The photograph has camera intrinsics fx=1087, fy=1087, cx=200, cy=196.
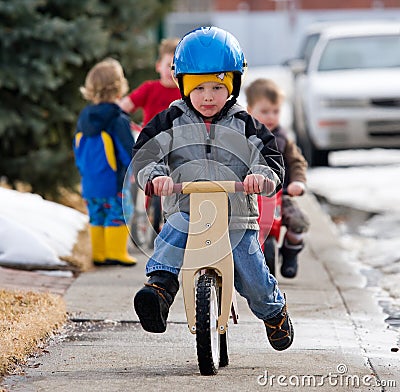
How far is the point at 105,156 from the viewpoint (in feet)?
27.0

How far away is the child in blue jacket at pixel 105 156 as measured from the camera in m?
8.20

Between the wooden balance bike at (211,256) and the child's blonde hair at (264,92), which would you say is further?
the child's blonde hair at (264,92)

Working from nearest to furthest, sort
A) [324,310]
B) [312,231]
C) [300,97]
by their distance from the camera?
[324,310], [312,231], [300,97]

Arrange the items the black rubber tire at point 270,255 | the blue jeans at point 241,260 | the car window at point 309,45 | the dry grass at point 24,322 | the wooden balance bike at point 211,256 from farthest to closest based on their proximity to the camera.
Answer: the car window at point 309,45 → the black rubber tire at point 270,255 → the dry grass at point 24,322 → the blue jeans at point 241,260 → the wooden balance bike at point 211,256

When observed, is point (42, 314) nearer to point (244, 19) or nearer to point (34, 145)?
point (34, 145)

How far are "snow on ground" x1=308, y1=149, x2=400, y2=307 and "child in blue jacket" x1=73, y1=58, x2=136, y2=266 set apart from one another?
2066 millimetres

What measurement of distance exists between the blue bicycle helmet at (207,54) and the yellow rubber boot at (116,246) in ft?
10.9

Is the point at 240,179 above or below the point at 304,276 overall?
above

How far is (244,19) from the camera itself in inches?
1977

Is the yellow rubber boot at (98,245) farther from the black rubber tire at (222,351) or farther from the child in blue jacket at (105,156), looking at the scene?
the black rubber tire at (222,351)

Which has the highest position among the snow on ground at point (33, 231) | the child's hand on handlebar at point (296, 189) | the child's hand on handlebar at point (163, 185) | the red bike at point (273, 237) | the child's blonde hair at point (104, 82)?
the child's hand on handlebar at point (163, 185)

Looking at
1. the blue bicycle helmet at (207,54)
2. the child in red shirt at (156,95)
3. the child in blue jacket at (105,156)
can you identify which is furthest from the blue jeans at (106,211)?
the blue bicycle helmet at (207,54)

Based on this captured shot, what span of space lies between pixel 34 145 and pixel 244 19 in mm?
39697

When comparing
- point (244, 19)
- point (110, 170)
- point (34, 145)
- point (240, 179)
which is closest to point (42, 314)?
point (240, 179)
